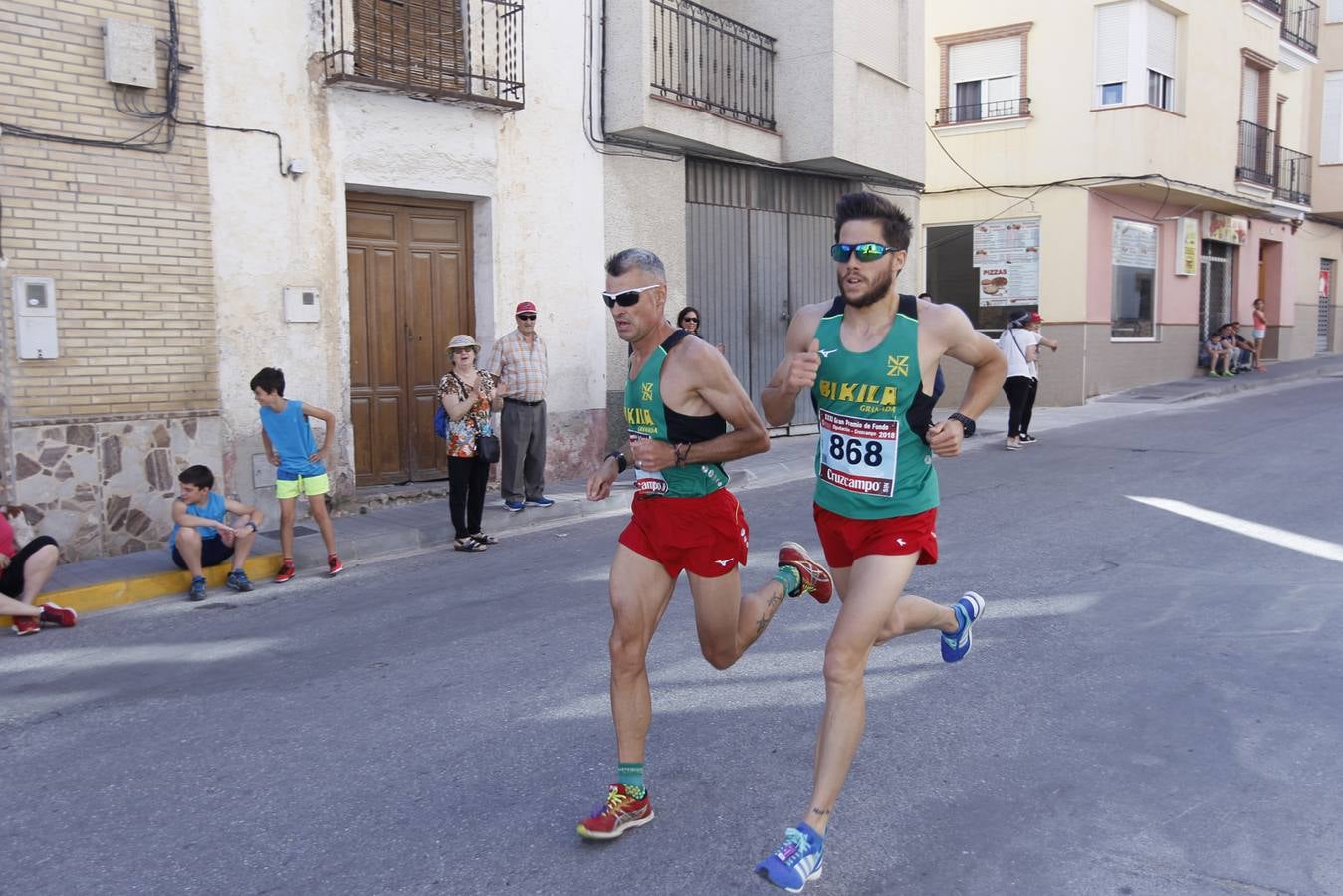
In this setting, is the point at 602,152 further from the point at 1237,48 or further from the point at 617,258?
the point at 1237,48

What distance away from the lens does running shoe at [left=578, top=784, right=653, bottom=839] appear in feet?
11.7

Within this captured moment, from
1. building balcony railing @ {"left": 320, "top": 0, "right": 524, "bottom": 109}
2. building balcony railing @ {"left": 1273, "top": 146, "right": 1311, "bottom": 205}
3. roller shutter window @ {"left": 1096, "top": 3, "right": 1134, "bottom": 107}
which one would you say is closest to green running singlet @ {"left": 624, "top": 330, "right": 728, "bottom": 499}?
building balcony railing @ {"left": 320, "top": 0, "right": 524, "bottom": 109}

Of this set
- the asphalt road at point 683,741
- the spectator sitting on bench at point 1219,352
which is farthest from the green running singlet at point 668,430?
the spectator sitting on bench at point 1219,352

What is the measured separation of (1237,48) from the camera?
23156 mm

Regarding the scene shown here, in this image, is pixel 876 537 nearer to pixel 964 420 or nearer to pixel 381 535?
pixel 964 420

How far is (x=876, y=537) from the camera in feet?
12.4

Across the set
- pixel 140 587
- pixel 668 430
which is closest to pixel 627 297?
pixel 668 430

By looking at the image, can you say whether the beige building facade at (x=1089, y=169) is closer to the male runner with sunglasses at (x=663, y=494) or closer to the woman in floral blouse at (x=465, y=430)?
the woman in floral blouse at (x=465, y=430)

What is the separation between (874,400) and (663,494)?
0.77 meters

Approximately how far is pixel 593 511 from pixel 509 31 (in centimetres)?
498

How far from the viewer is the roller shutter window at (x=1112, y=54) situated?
19609 mm

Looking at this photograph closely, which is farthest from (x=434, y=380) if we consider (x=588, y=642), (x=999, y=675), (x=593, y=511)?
(x=999, y=675)

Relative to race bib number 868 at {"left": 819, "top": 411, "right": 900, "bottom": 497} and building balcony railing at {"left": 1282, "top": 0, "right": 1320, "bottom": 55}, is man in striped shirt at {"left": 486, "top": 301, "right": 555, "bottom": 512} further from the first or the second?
building balcony railing at {"left": 1282, "top": 0, "right": 1320, "bottom": 55}

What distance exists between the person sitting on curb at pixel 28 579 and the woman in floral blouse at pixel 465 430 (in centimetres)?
291
